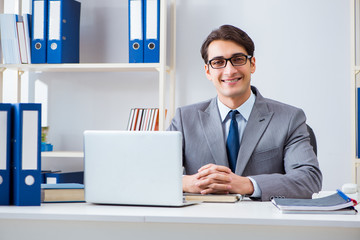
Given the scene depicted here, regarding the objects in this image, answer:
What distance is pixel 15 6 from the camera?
352 cm

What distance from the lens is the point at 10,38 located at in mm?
3146

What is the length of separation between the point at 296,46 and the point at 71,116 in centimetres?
158

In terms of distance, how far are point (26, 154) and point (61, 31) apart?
182 centimetres

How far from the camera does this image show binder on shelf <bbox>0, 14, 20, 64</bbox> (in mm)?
3137

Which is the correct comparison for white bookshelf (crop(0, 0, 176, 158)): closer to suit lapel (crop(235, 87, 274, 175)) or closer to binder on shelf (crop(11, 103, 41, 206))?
suit lapel (crop(235, 87, 274, 175))

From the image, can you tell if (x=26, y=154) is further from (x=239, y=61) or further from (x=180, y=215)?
(x=239, y=61)

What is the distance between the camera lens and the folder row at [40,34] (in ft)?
10.1

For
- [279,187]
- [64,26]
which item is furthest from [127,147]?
[64,26]

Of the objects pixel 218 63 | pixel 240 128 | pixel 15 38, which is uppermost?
pixel 15 38

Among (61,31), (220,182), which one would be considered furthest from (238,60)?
(61,31)

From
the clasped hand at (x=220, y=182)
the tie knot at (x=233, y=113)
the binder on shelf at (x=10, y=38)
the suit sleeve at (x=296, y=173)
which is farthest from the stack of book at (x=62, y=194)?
the binder on shelf at (x=10, y=38)

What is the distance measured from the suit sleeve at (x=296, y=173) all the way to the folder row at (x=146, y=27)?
116cm

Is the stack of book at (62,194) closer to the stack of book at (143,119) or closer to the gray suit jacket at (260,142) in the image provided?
the gray suit jacket at (260,142)

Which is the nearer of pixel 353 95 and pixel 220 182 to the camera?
pixel 220 182
